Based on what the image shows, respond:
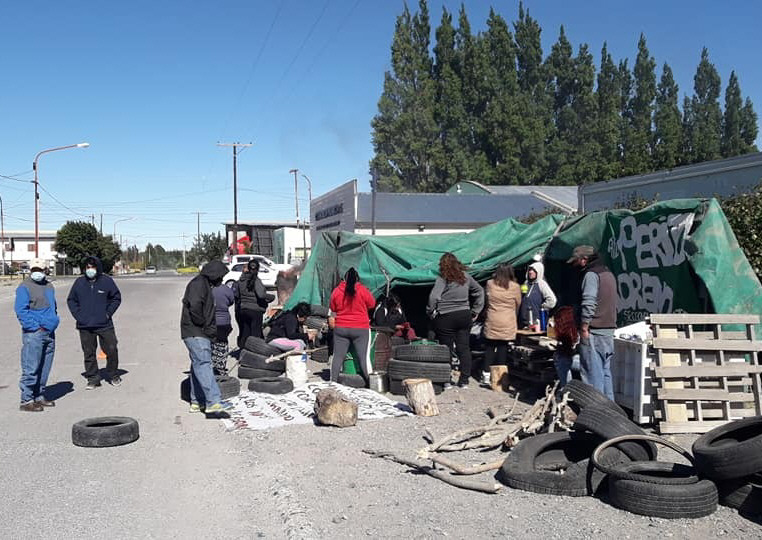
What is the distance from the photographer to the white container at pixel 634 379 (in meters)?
7.78

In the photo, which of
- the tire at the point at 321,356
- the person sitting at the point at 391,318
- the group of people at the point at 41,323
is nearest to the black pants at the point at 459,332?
the person sitting at the point at 391,318

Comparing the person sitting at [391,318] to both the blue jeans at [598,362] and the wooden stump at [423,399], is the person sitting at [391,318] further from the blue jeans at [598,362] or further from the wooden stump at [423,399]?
the blue jeans at [598,362]

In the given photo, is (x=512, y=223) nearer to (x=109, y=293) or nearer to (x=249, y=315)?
(x=249, y=315)

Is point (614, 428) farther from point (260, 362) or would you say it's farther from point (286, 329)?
point (286, 329)

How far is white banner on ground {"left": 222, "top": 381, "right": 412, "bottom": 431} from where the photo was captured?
8539 millimetres

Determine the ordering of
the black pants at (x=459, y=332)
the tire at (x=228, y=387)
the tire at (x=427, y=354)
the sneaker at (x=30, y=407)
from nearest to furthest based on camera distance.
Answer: the sneaker at (x=30, y=407) → the tire at (x=228, y=387) → the tire at (x=427, y=354) → the black pants at (x=459, y=332)

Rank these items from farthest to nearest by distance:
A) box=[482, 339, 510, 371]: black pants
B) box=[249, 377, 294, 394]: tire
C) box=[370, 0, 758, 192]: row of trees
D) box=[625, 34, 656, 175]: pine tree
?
box=[625, 34, 656, 175]: pine tree
box=[370, 0, 758, 192]: row of trees
box=[482, 339, 510, 371]: black pants
box=[249, 377, 294, 394]: tire

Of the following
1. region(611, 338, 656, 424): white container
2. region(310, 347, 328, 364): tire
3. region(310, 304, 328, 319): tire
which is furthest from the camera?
region(310, 304, 328, 319): tire

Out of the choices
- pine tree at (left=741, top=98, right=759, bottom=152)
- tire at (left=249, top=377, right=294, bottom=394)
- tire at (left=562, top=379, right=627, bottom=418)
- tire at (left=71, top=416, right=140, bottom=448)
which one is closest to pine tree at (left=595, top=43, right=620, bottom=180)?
pine tree at (left=741, top=98, right=759, bottom=152)

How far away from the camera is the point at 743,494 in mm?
5371

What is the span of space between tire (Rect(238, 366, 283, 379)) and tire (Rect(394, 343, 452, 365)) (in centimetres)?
230

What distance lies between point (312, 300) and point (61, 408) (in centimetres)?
645

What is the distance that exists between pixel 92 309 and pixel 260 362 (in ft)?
8.41

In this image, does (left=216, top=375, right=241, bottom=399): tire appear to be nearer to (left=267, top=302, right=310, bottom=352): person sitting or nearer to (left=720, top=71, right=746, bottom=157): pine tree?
(left=267, top=302, right=310, bottom=352): person sitting
